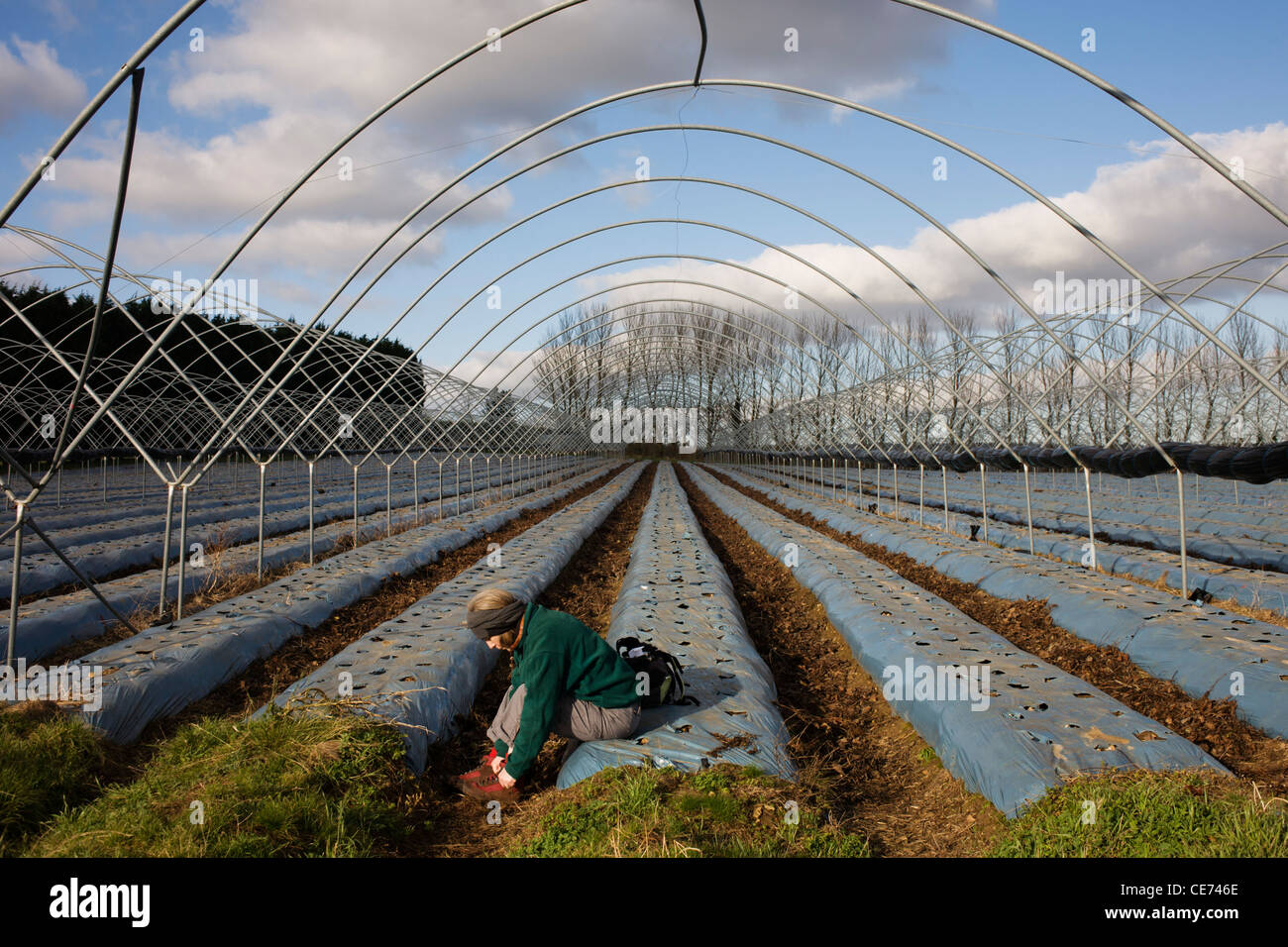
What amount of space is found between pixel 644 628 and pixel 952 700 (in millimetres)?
2565

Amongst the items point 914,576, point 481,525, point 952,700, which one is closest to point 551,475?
point 481,525

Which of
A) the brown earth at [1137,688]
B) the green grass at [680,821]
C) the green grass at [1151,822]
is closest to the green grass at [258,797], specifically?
the green grass at [680,821]

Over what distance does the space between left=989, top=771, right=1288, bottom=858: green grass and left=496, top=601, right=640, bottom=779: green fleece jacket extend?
2.01 metres

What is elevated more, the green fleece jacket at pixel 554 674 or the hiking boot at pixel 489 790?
the green fleece jacket at pixel 554 674

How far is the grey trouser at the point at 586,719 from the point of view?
159 inches

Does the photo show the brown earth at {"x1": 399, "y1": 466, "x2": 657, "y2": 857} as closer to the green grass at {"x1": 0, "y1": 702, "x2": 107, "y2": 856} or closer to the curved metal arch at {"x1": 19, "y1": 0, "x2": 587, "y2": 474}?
the green grass at {"x1": 0, "y1": 702, "x2": 107, "y2": 856}

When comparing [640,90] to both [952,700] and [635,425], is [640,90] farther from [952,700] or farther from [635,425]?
[635,425]

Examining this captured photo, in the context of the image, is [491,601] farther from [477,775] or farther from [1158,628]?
[1158,628]

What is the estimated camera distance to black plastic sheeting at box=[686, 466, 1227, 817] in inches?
147

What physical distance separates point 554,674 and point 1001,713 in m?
2.66

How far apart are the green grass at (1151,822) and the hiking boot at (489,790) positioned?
2.47m

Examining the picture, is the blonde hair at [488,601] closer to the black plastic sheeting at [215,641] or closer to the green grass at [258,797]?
the green grass at [258,797]
